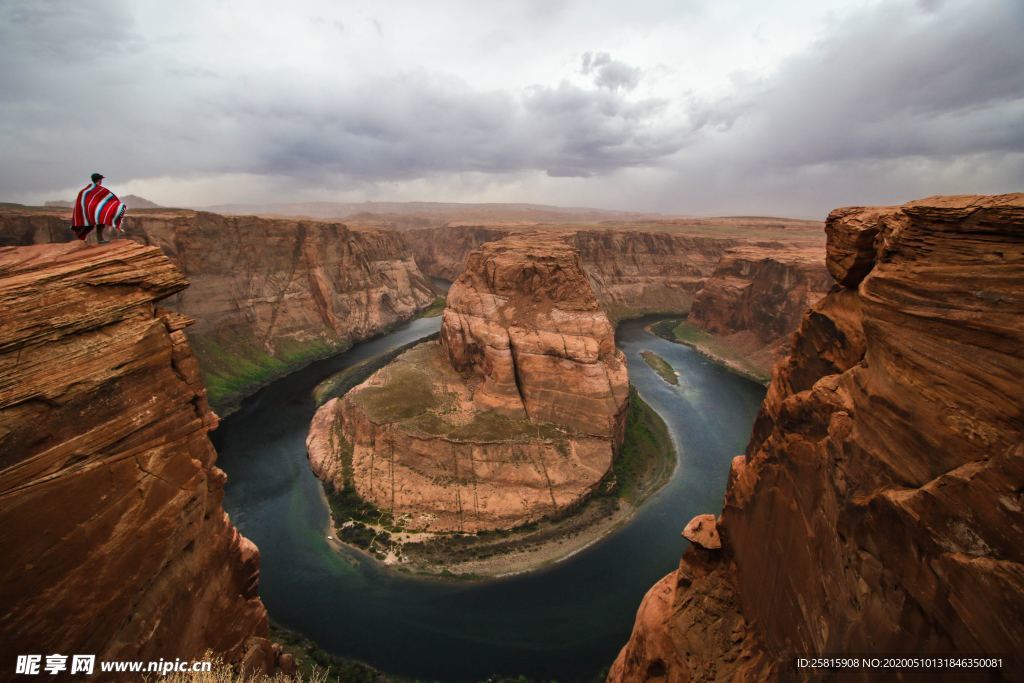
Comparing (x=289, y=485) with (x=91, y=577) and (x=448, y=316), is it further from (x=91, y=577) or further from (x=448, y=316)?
(x=91, y=577)

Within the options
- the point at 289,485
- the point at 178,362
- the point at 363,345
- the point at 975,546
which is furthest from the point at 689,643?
the point at 363,345

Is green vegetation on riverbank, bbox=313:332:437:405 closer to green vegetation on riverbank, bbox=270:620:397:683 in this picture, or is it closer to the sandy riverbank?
the sandy riverbank

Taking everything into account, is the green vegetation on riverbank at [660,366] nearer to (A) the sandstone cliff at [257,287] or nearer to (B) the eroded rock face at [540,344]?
(B) the eroded rock face at [540,344]

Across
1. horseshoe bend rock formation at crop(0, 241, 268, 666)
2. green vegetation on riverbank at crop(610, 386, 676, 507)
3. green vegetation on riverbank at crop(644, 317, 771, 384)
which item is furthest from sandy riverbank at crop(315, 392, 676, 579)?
green vegetation on riverbank at crop(644, 317, 771, 384)

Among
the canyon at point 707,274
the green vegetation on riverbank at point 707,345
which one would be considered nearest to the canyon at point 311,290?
the canyon at point 707,274

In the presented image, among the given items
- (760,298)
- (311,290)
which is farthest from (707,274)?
(311,290)

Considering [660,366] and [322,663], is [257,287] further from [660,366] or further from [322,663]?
[660,366]
